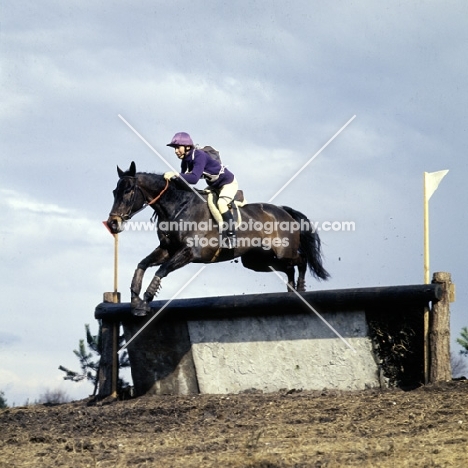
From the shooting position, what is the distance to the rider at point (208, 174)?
29.3 feet

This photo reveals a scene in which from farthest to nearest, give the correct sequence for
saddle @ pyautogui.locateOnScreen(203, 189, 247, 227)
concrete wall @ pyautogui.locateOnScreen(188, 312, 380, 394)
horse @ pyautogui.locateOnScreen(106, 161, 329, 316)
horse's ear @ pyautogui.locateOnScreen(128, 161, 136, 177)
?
saddle @ pyautogui.locateOnScreen(203, 189, 247, 227)
horse's ear @ pyautogui.locateOnScreen(128, 161, 136, 177)
horse @ pyautogui.locateOnScreen(106, 161, 329, 316)
concrete wall @ pyautogui.locateOnScreen(188, 312, 380, 394)

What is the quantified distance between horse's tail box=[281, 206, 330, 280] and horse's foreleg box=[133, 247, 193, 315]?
84.9 inches

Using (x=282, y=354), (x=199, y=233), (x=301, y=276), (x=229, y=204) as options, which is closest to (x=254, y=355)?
(x=282, y=354)

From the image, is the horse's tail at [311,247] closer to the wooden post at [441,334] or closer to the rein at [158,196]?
the rein at [158,196]

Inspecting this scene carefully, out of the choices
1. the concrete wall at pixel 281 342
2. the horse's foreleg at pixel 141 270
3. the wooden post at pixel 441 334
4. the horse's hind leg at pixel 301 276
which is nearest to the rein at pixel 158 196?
the horse's foreleg at pixel 141 270

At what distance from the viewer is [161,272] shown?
863cm

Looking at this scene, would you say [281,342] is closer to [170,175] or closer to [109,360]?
[170,175]

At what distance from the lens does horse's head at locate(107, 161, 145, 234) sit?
854cm

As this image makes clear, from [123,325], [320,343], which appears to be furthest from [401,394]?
[123,325]

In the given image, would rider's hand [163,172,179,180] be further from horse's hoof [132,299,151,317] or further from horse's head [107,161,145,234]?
horse's hoof [132,299,151,317]

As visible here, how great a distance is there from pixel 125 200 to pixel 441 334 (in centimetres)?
346

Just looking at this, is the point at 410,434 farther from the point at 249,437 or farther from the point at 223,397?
the point at 223,397

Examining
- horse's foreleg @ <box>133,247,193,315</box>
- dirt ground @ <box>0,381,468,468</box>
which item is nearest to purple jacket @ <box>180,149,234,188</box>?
horse's foreleg @ <box>133,247,193,315</box>

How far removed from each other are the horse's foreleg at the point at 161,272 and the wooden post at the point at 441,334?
262 centimetres
